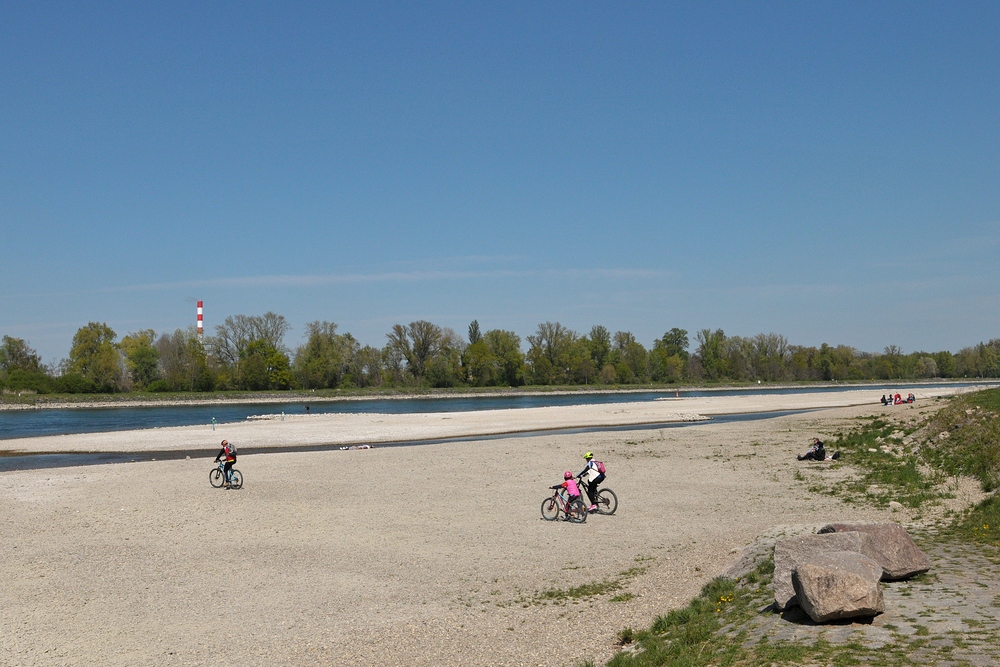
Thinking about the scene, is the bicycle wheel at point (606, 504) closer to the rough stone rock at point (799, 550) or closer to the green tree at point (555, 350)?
the rough stone rock at point (799, 550)

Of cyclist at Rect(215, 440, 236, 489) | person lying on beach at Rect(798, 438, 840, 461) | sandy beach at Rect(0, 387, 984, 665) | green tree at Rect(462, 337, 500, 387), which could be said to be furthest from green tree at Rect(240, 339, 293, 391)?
person lying on beach at Rect(798, 438, 840, 461)

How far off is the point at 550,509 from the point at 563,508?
1.54 feet

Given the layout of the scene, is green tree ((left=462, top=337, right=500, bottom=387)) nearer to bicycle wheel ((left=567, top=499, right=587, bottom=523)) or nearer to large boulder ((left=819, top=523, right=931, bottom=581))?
bicycle wheel ((left=567, top=499, right=587, bottom=523))

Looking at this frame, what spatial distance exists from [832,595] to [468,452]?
104 feet

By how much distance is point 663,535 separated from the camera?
19844 mm

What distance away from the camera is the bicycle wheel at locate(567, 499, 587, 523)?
22094 millimetres

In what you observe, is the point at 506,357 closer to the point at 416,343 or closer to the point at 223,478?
the point at 416,343

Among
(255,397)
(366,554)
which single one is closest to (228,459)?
(366,554)

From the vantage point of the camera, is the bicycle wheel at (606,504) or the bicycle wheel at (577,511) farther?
the bicycle wheel at (606,504)

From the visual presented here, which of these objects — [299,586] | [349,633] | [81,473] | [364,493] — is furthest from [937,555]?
[81,473]

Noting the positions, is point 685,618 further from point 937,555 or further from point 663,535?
point 663,535

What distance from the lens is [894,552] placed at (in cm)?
1231

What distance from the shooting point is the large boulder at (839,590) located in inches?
395

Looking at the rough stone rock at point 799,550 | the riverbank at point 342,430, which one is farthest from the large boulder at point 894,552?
the riverbank at point 342,430
